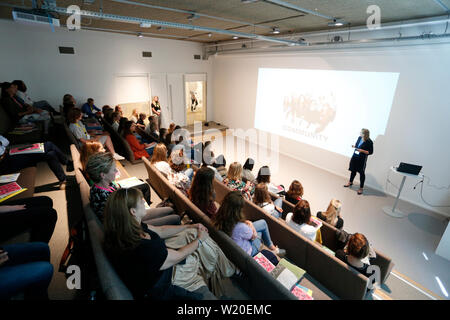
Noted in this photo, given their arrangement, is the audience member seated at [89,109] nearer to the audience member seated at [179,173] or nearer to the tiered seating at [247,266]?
the audience member seated at [179,173]

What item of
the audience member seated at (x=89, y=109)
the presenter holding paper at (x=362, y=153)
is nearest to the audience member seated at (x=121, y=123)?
the audience member seated at (x=89, y=109)

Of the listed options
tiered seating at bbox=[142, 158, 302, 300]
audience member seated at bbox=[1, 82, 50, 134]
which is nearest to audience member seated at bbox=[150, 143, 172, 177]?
tiered seating at bbox=[142, 158, 302, 300]

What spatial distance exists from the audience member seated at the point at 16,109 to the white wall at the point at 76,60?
2.17 m

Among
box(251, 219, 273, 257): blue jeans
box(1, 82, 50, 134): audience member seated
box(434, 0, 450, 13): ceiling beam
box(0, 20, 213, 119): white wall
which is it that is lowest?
box(251, 219, 273, 257): blue jeans

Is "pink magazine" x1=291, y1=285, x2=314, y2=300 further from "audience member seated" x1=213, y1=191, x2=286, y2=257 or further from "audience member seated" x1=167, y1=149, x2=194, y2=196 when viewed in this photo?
"audience member seated" x1=167, y1=149, x2=194, y2=196

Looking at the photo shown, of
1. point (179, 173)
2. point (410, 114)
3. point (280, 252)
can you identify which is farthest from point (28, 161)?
point (410, 114)

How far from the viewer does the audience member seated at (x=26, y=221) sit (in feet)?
6.12

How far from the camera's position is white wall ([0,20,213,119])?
5.91 metres

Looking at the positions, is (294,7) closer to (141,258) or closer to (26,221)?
(141,258)

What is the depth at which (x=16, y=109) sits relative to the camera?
448 centimetres

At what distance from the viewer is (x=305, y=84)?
21.5ft

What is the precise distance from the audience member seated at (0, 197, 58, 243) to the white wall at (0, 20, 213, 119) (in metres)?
5.74
